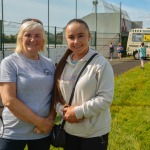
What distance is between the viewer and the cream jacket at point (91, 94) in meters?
2.93

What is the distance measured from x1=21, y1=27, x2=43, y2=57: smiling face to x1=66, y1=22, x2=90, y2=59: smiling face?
0.25 metres

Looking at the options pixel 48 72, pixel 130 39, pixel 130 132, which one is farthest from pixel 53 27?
pixel 48 72

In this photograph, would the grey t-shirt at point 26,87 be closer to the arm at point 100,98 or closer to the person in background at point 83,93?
the person in background at point 83,93

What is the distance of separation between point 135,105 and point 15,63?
6.11m

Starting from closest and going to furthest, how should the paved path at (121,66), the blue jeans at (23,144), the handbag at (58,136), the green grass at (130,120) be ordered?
the blue jeans at (23,144), the handbag at (58,136), the green grass at (130,120), the paved path at (121,66)

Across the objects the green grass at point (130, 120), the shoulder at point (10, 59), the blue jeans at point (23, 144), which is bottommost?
the green grass at point (130, 120)

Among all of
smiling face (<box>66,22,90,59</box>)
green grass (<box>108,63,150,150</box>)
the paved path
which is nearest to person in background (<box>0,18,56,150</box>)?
smiling face (<box>66,22,90,59</box>)

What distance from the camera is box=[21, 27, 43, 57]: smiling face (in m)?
3.00

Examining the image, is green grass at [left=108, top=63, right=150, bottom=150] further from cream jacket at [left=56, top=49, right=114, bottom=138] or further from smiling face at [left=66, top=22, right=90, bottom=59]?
smiling face at [left=66, top=22, right=90, bottom=59]

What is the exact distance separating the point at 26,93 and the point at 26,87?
0.05 m

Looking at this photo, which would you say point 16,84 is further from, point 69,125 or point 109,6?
point 109,6

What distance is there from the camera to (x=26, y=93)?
9.68 feet

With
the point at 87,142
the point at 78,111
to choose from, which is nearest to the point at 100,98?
the point at 78,111

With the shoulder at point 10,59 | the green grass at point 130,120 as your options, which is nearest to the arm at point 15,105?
the shoulder at point 10,59
